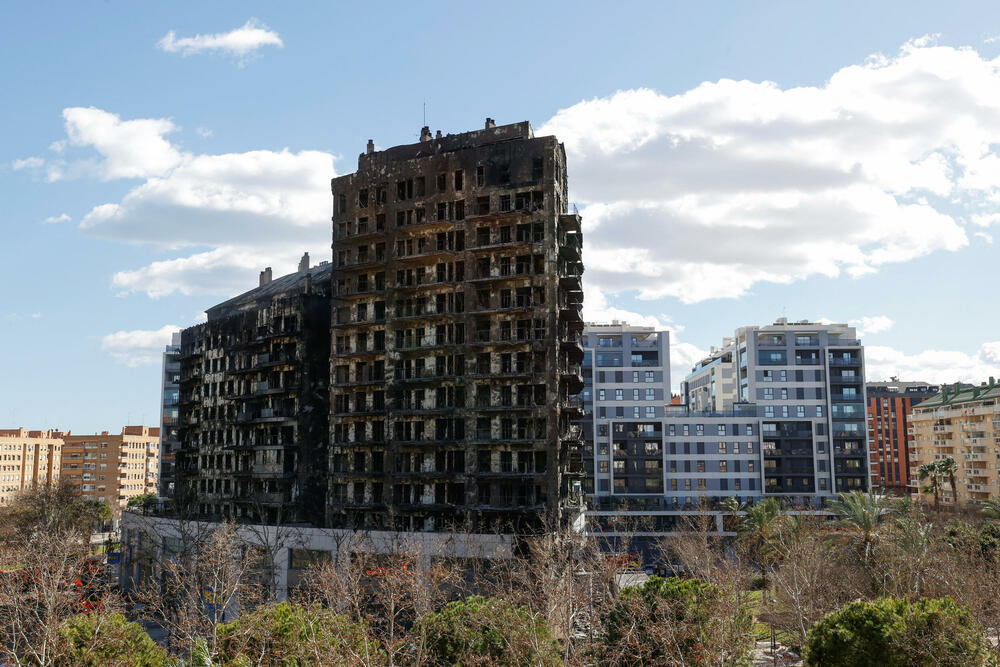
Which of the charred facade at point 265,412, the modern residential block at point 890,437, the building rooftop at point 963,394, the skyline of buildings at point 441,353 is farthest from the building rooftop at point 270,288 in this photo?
the modern residential block at point 890,437

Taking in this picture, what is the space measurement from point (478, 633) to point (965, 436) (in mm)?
123799

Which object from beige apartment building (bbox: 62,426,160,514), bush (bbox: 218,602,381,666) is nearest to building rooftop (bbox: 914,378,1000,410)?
bush (bbox: 218,602,381,666)

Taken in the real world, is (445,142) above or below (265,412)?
above

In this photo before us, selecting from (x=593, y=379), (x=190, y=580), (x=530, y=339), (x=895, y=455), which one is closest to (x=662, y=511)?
(x=593, y=379)

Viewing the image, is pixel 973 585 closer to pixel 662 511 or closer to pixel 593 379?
pixel 662 511

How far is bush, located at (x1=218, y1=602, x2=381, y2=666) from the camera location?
36406 mm

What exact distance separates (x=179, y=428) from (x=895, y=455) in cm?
15862

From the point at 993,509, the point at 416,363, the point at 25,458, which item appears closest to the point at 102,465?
the point at 25,458

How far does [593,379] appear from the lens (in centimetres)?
12475

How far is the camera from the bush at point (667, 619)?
124 ft

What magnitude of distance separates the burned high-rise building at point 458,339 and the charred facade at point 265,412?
8.06 meters

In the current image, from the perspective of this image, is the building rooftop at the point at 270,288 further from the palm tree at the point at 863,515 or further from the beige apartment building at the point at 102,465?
the beige apartment building at the point at 102,465

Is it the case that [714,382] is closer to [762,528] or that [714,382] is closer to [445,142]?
[762,528]

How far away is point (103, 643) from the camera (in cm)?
3703
